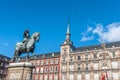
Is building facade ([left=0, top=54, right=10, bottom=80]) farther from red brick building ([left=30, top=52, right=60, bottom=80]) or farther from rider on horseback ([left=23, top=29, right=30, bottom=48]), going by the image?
rider on horseback ([left=23, top=29, right=30, bottom=48])

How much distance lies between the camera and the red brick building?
72025mm

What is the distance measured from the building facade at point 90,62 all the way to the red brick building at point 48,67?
3638 mm

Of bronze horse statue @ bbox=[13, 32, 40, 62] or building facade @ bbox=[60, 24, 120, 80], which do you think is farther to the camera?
building facade @ bbox=[60, 24, 120, 80]

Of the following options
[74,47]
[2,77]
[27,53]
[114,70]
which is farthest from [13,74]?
[2,77]

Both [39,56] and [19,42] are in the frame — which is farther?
[39,56]

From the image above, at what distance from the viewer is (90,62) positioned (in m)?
64.8

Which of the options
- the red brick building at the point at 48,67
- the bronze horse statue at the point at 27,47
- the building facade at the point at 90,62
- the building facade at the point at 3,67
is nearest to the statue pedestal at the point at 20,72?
the bronze horse statue at the point at 27,47

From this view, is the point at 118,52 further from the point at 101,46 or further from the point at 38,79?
the point at 38,79

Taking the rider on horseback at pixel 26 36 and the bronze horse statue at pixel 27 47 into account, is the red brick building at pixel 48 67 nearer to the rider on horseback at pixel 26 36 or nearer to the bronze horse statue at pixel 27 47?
the bronze horse statue at pixel 27 47

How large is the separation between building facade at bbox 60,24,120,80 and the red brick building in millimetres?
3638

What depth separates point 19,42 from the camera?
23.9 m

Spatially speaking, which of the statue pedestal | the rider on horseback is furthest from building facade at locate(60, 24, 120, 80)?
the statue pedestal

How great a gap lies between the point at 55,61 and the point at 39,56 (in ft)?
32.1

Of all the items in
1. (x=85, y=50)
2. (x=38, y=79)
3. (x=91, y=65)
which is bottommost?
(x=38, y=79)
